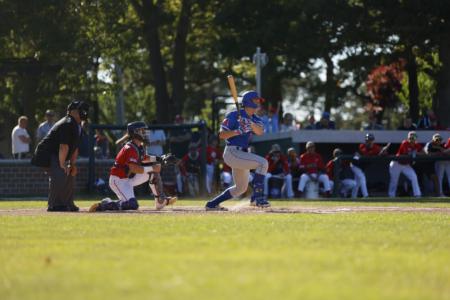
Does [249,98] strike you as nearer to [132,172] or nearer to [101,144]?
[132,172]

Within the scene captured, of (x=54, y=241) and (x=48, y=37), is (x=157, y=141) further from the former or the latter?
(x=54, y=241)

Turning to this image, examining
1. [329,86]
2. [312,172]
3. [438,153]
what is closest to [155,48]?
[329,86]

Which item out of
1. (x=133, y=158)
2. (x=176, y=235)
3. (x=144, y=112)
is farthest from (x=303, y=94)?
(x=176, y=235)

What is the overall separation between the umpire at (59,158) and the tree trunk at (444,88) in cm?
1791

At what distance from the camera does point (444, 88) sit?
34.1 metres

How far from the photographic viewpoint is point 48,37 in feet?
104

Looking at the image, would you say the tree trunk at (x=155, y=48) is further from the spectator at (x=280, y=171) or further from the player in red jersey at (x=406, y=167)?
the player in red jersey at (x=406, y=167)

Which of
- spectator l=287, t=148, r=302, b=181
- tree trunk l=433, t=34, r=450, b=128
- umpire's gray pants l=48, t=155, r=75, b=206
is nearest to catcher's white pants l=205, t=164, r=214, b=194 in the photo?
spectator l=287, t=148, r=302, b=181

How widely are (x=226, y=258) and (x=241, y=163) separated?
7.90 metres

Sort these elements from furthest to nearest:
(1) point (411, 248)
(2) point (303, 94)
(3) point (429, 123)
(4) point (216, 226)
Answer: (2) point (303, 94) < (3) point (429, 123) < (4) point (216, 226) < (1) point (411, 248)

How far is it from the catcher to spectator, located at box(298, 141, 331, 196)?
9627 mm

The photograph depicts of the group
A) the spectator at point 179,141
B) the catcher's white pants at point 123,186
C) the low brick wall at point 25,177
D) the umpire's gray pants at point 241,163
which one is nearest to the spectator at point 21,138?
Answer: the low brick wall at point 25,177

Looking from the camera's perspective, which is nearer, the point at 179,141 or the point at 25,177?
the point at 25,177

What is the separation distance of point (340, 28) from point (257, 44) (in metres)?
2.93
